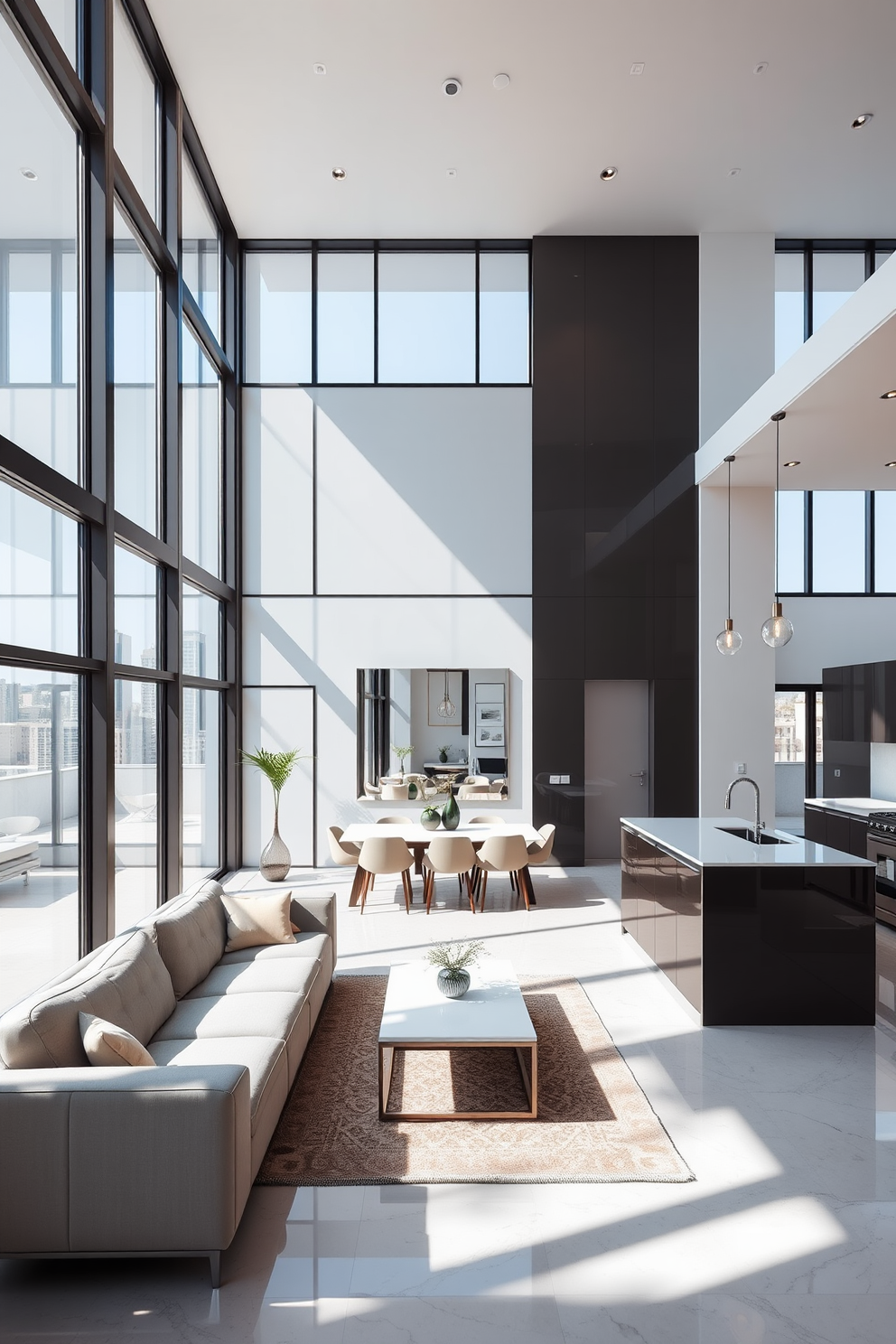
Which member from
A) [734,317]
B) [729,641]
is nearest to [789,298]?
[734,317]

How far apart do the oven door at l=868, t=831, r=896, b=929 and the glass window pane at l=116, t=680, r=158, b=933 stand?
5.26 metres

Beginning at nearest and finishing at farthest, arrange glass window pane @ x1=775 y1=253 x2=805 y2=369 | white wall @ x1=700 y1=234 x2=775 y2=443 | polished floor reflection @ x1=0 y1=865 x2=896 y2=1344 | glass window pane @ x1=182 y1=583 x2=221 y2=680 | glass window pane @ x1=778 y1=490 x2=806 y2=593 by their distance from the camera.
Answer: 1. polished floor reflection @ x1=0 y1=865 x2=896 y2=1344
2. glass window pane @ x1=182 y1=583 x2=221 y2=680
3. white wall @ x1=700 y1=234 x2=775 y2=443
4. glass window pane @ x1=775 y1=253 x2=805 y2=369
5. glass window pane @ x1=778 y1=490 x2=806 y2=593

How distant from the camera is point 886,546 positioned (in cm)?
930

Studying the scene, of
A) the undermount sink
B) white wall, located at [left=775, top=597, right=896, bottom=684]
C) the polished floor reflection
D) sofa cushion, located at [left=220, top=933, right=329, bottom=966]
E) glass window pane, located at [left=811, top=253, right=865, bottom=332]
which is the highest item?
glass window pane, located at [left=811, top=253, right=865, bottom=332]

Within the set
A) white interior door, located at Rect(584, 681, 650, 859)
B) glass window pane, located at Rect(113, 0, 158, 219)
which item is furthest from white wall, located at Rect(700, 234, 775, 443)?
glass window pane, located at Rect(113, 0, 158, 219)

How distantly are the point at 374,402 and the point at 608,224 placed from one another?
3012mm

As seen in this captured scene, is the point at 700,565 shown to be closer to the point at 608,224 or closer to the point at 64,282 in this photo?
the point at 608,224

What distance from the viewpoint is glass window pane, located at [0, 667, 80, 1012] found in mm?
3707

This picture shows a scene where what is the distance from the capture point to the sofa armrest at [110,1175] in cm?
248

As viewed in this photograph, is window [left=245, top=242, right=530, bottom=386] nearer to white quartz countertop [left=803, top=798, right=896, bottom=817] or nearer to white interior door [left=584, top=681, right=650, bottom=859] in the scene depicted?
white interior door [left=584, top=681, right=650, bottom=859]

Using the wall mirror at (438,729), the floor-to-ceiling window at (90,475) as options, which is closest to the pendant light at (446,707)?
the wall mirror at (438,729)

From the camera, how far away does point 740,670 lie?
8.42 metres

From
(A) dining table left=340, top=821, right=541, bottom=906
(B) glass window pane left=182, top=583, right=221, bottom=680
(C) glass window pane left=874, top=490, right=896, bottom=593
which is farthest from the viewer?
(C) glass window pane left=874, top=490, right=896, bottom=593

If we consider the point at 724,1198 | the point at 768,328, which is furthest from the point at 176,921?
the point at 768,328
